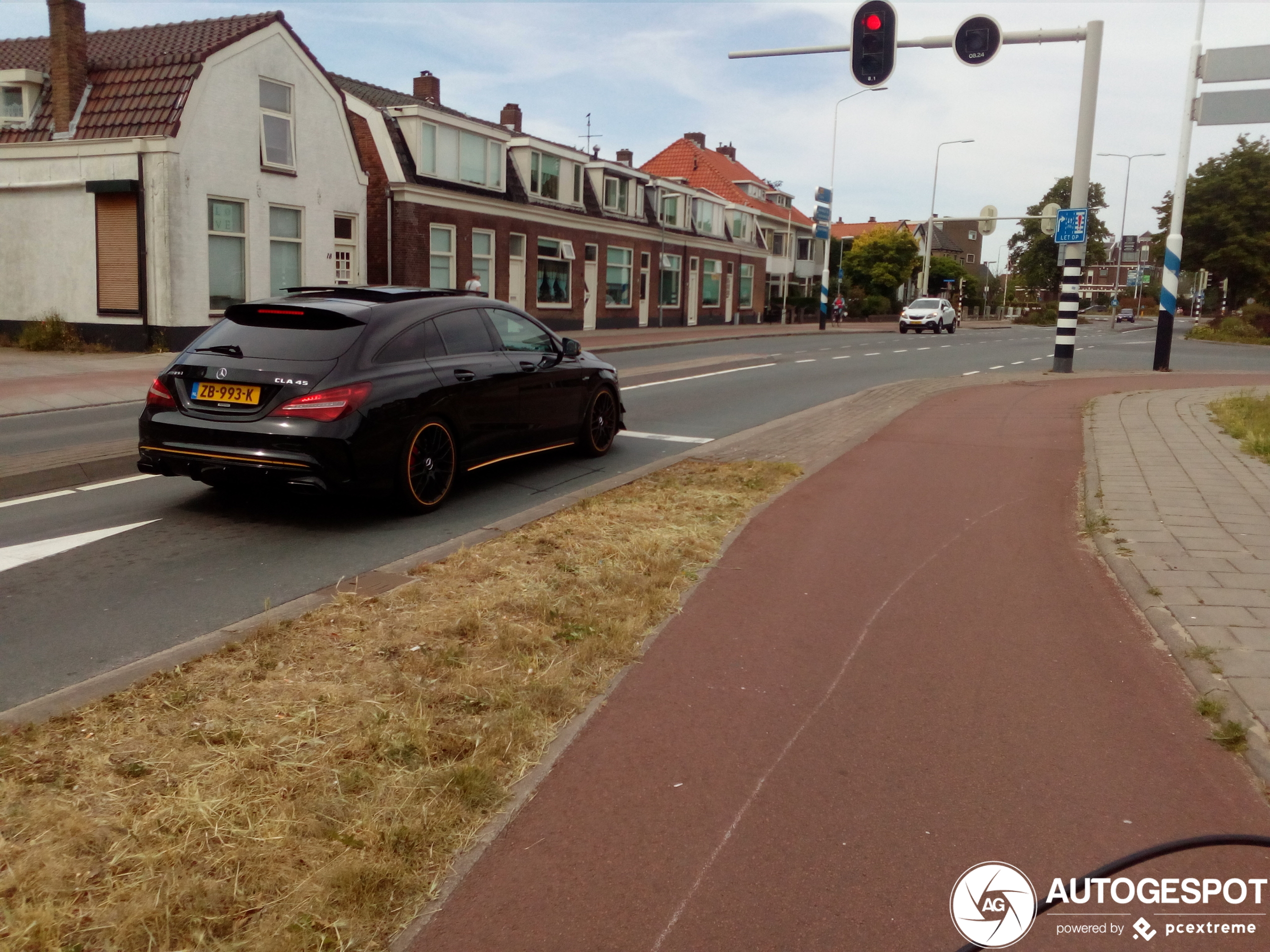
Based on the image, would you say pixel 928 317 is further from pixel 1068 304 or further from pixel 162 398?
pixel 162 398

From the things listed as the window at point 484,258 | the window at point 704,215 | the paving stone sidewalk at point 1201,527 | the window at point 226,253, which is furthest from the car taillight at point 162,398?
the window at point 704,215

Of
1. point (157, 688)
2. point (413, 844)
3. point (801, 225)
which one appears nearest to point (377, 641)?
point (157, 688)

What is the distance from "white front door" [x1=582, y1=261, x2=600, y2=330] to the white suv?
14.7m

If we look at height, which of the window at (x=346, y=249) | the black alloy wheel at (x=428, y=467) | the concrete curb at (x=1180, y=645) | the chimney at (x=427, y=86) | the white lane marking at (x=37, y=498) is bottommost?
the white lane marking at (x=37, y=498)

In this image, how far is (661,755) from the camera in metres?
3.78

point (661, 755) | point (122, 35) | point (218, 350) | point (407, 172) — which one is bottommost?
point (661, 755)

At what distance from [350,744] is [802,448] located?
25.1ft

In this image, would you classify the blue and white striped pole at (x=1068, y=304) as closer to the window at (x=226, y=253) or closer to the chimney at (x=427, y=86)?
the window at (x=226, y=253)

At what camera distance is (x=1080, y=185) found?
1844 centimetres

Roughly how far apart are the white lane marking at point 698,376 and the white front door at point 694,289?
84.7 ft

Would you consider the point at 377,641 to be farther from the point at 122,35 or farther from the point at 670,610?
the point at 122,35

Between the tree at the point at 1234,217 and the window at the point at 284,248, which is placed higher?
the tree at the point at 1234,217

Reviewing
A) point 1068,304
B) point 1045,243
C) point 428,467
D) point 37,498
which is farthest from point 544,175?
point 1045,243

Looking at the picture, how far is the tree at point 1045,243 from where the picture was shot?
91875 mm
